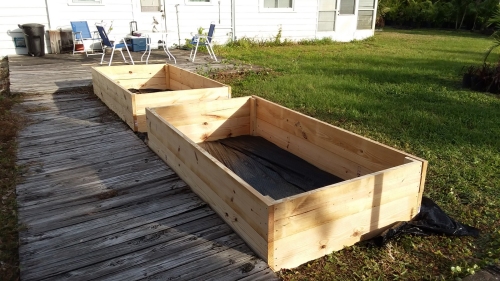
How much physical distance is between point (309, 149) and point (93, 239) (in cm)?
201

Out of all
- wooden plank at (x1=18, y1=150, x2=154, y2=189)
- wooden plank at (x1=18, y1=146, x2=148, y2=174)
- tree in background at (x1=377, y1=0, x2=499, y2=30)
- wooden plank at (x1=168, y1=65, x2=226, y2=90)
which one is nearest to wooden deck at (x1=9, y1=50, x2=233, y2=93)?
wooden plank at (x1=168, y1=65, x2=226, y2=90)

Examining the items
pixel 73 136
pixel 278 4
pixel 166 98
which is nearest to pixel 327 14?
pixel 278 4

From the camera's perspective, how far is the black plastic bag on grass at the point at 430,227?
269 cm

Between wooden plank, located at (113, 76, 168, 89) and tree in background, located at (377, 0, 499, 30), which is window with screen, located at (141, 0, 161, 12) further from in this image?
tree in background, located at (377, 0, 499, 30)

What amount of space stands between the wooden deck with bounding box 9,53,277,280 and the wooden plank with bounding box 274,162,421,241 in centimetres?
31

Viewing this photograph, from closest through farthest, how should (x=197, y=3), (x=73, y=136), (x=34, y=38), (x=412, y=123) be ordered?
(x=73, y=136), (x=412, y=123), (x=34, y=38), (x=197, y=3)

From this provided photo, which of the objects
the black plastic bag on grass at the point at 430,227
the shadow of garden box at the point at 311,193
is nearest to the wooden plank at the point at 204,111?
the shadow of garden box at the point at 311,193

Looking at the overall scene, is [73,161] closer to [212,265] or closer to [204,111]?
[204,111]

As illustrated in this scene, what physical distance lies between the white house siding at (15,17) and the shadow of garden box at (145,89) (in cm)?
505

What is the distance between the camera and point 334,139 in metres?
3.49

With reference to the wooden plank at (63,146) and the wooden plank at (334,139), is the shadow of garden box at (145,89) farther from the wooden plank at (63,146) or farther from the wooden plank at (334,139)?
the wooden plank at (334,139)

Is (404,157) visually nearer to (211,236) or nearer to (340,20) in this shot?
(211,236)

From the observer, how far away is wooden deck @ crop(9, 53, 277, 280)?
2305 millimetres

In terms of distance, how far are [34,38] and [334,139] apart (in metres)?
8.60
